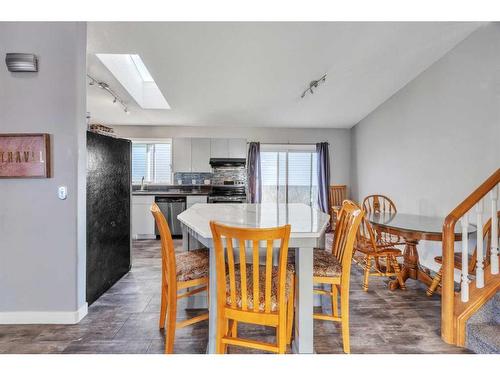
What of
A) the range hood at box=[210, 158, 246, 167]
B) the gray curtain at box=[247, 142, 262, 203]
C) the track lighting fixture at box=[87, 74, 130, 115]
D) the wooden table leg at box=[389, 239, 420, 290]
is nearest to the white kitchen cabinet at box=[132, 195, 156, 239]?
the range hood at box=[210, 158, 246, 167]

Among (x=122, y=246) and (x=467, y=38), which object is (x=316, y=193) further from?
(x=122, y=246)

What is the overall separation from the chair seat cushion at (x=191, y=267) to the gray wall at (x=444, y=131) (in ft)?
9.04

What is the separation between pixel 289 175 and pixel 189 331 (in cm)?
461

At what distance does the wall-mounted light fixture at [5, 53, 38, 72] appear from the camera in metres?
2.08

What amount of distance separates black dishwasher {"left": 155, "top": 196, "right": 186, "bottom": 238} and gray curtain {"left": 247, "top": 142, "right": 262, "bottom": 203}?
1452 mm

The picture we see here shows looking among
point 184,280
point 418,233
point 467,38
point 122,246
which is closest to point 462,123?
point 467,38

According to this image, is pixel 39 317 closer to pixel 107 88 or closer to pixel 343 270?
pixel 343 270

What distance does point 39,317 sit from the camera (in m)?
2.16

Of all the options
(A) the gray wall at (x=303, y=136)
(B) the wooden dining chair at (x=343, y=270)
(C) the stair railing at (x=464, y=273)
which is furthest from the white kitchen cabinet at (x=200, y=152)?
(C) the stair railing at (x=464, y=273)

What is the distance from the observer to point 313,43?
2814 millimetres

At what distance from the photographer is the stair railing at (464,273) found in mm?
1890

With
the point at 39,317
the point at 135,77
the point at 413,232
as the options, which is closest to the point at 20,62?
the point at 39,317

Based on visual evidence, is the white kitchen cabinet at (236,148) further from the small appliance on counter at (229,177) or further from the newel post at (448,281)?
the newel post at (448,281)

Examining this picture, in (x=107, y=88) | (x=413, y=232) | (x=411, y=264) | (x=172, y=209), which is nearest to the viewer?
(x=413, y=232)
